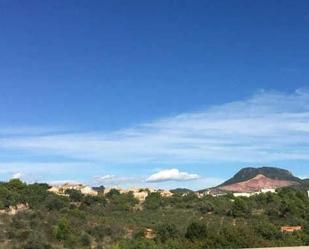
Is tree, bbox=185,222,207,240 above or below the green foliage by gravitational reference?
below

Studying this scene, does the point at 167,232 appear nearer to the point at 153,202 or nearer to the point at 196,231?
the point at 196,231

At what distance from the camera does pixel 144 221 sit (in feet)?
185

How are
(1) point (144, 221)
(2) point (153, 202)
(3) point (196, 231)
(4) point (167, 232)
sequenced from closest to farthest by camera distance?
(3) point (196, 231) < (4) point (167, 232) < (1) point (144, 221) < (2) point (153, 202)

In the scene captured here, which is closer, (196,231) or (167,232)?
(196,231)

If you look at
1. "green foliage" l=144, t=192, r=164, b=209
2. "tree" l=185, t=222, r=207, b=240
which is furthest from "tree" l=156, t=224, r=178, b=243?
"green foliage" l=144, t=192, r=164, b=209

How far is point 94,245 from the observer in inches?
1580

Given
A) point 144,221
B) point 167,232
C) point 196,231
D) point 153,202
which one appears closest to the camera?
point 196,231

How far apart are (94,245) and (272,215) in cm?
3017

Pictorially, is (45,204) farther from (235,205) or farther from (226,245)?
(226,245)

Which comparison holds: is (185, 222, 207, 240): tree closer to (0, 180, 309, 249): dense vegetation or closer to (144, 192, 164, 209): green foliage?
(0, 180, 309, 249): dense vegetation

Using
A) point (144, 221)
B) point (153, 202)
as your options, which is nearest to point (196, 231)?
point (144, 221)

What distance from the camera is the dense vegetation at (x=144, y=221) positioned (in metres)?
29.8

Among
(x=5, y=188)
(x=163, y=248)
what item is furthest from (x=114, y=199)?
(x=163, y=248)

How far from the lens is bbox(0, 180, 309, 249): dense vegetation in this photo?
29.8 metres
